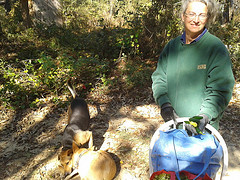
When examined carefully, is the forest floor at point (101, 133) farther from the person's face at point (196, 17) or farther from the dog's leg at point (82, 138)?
the person's face at point (196, 17)

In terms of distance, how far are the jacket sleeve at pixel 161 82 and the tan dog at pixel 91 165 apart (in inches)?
49.3

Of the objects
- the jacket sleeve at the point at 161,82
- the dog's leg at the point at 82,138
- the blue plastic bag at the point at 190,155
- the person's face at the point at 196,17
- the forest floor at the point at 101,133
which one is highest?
the person's face at the point at 196,17

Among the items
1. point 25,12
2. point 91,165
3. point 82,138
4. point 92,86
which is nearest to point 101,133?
point 82,138

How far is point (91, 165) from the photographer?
2537 mm

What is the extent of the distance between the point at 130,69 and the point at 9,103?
376 centimetres

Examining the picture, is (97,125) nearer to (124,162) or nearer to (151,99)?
(124,162)

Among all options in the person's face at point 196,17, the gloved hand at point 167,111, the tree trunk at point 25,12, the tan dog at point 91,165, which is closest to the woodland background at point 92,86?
the tree trunk at point 25,12

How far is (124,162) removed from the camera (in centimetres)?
345

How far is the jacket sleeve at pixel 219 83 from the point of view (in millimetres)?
1619

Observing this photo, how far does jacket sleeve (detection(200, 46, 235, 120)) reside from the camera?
1.62 meters

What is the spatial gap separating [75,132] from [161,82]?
194cm

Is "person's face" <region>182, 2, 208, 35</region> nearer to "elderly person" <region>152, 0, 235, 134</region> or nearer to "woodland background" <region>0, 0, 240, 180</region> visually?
"elderly person" <region>152, 0, 235, 134</region>

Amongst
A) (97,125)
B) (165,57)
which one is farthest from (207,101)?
(97,125)

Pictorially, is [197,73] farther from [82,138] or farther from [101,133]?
[101,133]
